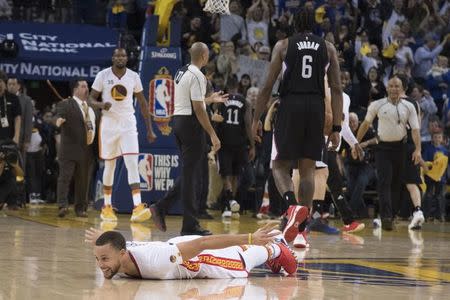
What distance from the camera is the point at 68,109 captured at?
680 inches

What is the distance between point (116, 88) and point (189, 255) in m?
8.33

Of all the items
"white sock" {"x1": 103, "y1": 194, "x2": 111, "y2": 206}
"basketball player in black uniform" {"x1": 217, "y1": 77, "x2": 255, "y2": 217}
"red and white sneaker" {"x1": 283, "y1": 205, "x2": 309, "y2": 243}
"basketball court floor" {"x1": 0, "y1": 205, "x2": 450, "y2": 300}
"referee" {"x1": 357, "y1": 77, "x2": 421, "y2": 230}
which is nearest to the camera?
"basketball court floor" {"x1": 0, "y1": 205, "x2": 450, "y2": 300}

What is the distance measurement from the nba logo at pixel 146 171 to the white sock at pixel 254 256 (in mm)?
10071

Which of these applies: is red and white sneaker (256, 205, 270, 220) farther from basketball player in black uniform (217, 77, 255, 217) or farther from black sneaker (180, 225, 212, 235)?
black sneaker (180, 225, 212, 235)

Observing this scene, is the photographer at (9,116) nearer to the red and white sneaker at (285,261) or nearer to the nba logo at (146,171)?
the nba logo at (146,171)

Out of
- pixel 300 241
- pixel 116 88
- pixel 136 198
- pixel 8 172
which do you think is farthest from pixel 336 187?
pixel 8 172

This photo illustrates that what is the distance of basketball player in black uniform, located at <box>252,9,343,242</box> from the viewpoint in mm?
11336

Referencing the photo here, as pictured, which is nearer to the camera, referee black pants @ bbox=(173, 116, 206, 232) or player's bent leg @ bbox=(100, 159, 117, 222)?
referee black pants @ bbox=(173, 116, 206, 232)

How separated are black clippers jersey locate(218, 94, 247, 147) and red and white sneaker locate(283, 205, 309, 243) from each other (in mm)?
8521

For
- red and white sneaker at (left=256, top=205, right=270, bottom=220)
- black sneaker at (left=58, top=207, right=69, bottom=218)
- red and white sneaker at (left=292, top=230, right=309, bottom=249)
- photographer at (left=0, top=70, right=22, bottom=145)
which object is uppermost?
photographer at (left=0, top=70, right=22, bottom=145)

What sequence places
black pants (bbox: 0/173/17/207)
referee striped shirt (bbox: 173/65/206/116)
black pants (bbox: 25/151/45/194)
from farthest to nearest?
black pants (bbox: 25/151/45/194), black pants (bbox: 0/173/17/207), referee striped shirt (bbox: 173/65/206/116)

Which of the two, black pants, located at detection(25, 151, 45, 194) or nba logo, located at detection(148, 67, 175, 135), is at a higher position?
nba logo, located at detection(148, 67, 175, 135)

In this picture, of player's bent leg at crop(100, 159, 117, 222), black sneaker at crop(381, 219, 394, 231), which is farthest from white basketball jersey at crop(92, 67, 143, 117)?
black sneaker at crop(381, 219, 394, 231)

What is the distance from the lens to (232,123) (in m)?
19.4
